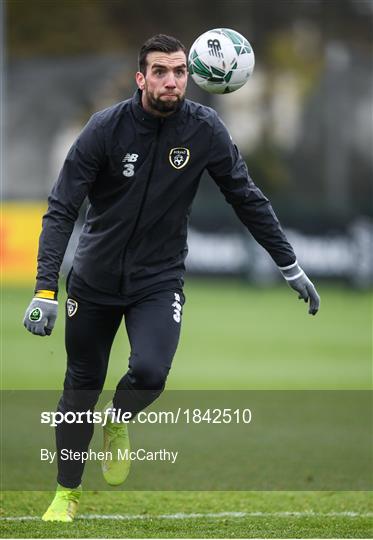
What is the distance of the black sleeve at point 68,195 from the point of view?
5.93 meters

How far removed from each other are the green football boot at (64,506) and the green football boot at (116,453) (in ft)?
0.71

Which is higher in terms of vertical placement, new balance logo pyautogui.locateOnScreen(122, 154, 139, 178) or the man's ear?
the man's ear

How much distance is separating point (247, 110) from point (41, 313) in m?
24.8

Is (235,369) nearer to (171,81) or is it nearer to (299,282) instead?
(299,282)

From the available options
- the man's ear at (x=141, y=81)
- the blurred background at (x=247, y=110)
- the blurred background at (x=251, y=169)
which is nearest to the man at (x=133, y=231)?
the man's ear at (x=141, y=81)

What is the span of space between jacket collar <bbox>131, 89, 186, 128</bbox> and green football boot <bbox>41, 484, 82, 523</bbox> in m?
2.02

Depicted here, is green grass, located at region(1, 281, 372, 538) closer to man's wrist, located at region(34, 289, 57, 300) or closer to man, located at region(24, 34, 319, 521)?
man, located at region(24, 34, 319, 521)

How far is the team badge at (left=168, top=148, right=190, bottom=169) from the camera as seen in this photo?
609 centimetres

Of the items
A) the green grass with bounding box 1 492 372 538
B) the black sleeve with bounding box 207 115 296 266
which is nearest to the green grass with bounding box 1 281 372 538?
the green grass with bounding box 1 492 372 538

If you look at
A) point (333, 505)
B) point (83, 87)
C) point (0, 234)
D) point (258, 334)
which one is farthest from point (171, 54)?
point (83, 87)

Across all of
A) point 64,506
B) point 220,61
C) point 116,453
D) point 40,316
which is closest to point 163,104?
point 220,61

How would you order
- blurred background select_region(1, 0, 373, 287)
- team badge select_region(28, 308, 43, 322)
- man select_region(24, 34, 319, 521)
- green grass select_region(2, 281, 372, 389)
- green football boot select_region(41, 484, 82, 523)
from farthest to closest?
Result: blurred background select_region(1, 0, 373, 287) → green grass select_region(2, 281, 372, 389) → green football boot select_region(41, 484, 82, 523) → man select_region(24, 34, 319, 521) → team badge select_region(28, 308, 43, 322)

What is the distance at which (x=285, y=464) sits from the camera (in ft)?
26.3

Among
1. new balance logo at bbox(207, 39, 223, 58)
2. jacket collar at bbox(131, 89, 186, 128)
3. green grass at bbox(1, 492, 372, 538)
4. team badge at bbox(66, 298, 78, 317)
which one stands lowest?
green grass at bbox(1, 492, 372, 538)
